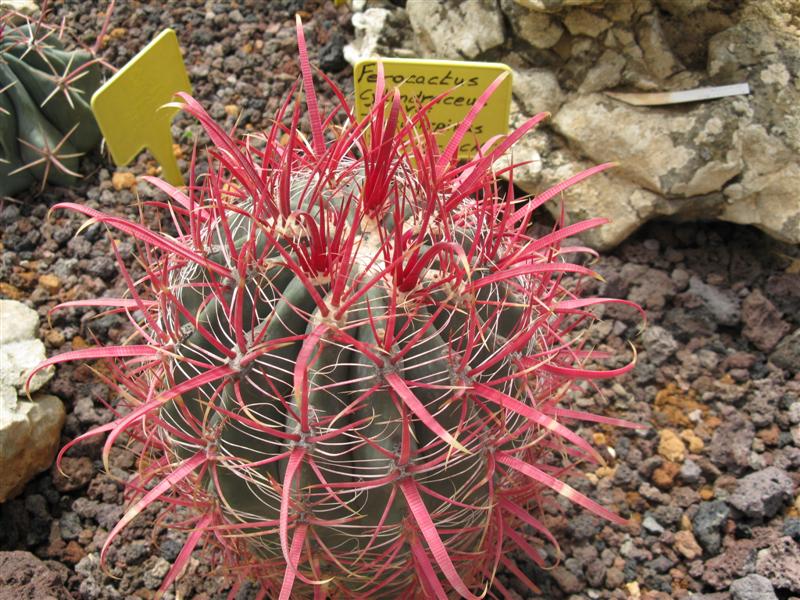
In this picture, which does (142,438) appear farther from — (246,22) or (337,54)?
(246,22)

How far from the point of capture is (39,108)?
2062 mm

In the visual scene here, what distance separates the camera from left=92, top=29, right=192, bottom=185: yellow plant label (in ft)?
5.74

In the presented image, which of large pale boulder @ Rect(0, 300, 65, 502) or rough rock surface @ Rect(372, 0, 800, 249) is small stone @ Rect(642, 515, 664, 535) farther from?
large pale boulder @ Rect(0, 300, 65, 502)

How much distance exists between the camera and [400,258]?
35.8 inches

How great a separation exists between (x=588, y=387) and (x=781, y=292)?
49 centimetres

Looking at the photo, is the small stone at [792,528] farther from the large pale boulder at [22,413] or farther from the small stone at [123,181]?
the small stone at [123,181]

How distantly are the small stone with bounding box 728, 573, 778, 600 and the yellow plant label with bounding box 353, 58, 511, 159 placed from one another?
35.2 inches

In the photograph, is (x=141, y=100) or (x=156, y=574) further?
(x=141, y=100)

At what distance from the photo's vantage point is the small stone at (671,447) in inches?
63.1

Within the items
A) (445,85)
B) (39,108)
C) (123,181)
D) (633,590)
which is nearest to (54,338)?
(123,181)

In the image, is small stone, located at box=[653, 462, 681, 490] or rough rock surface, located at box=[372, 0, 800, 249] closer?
small stone, located at box=[653, 462, 681, 490]

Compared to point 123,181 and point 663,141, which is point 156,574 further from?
point 663,141

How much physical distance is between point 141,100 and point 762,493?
4.73 ft

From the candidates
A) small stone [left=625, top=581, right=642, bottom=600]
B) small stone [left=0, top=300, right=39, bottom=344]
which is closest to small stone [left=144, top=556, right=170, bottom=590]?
small stone [left=0, top=300, right=39, bottom=344]
